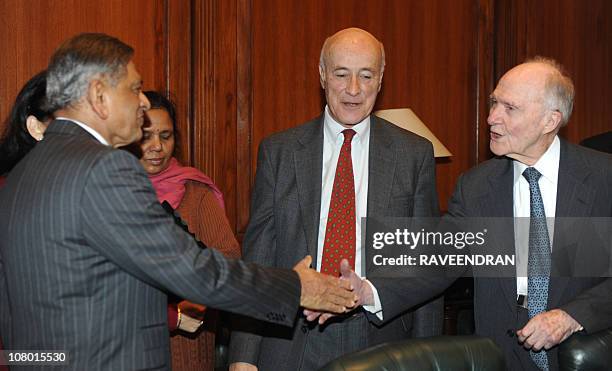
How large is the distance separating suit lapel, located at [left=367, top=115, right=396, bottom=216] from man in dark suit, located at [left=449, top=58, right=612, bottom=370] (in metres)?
0.35

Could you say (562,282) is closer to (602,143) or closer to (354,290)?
(354,290)

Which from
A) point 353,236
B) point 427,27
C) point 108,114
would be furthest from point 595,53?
point 108,114

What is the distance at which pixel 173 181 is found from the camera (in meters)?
3.22

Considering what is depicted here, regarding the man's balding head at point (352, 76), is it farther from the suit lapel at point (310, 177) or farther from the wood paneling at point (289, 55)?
the wood paneling at point (289, 55)

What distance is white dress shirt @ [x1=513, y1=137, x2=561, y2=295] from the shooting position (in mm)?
2752

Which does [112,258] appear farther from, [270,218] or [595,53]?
[595,53]

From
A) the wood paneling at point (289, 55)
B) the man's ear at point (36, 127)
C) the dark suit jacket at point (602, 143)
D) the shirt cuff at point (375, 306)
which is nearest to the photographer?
the man's ear at point (36, 127)

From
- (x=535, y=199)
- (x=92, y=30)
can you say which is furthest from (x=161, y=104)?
(x=535, y=199)

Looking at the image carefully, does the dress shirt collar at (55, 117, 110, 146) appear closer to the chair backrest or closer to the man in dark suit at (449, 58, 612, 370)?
the chair backrest

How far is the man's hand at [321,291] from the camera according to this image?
2.27 meters

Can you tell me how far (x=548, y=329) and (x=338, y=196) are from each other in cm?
89

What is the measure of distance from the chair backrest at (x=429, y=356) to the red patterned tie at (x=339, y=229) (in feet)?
2.24

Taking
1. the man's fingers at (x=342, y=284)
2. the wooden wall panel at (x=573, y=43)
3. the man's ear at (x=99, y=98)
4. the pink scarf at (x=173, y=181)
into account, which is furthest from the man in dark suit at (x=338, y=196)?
the wooden wall panel at (x=573, y=43)

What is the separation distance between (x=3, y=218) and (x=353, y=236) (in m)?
1.28
